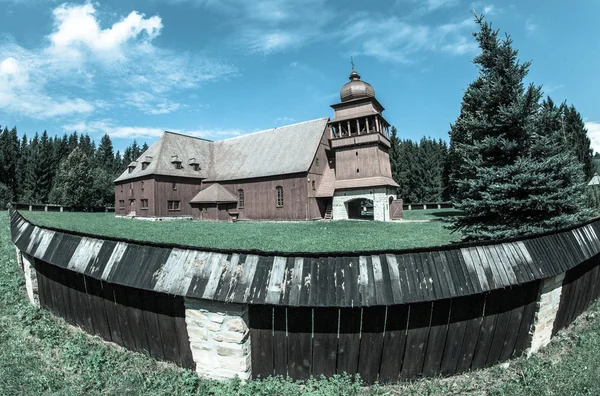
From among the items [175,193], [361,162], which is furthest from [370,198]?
[175,193]

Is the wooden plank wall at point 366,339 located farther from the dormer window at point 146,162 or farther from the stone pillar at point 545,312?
the dormer window at point 146,162

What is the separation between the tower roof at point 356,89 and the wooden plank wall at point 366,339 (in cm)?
2718

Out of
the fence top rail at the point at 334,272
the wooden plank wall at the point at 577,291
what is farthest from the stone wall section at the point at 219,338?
the wooden plank wall at the point at 577,291

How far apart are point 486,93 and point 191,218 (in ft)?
102

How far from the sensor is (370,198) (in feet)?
92.9

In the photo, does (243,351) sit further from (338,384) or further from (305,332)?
(338,384)

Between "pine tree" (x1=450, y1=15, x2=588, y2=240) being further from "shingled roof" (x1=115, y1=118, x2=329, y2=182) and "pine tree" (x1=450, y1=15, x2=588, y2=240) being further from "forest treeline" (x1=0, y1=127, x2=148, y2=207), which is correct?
"forest treeline" (x1=0, y1=127, x2=148, y2=207)

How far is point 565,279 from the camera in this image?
21.7 feet

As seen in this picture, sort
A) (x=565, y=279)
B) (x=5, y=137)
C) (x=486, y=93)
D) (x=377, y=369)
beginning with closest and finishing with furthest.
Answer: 1. (x=377, y=369)
2. (x=565, y=279)
3. (x=486, y=93)
4. (x=5, y=137)

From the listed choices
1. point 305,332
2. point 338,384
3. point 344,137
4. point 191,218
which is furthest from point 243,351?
point 191,218

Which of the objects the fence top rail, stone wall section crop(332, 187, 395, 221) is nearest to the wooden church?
stone wall section crop(332, 187, 395, 221)

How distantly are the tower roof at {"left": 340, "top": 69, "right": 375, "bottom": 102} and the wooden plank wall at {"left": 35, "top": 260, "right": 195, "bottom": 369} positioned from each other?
90.1ft

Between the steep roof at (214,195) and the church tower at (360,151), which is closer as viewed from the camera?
the church tower at (360,151)

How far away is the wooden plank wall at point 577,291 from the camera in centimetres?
672
